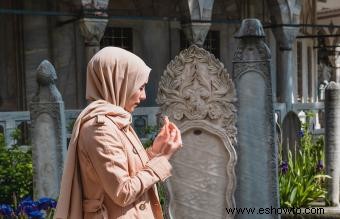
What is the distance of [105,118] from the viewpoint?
2635 millimetres

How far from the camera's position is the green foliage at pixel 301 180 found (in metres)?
7.09

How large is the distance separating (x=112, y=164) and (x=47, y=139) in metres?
3.74

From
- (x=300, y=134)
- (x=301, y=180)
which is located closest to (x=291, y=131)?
→ (x=300, y=134)

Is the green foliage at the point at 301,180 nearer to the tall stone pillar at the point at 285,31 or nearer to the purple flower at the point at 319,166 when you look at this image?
the purple flower at the point at 319,166

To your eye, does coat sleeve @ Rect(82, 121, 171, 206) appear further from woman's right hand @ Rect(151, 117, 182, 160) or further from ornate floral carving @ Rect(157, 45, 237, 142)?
ornate floral carving @ Rect(157, 45, 237, 142)

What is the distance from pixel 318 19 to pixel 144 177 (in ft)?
70.8

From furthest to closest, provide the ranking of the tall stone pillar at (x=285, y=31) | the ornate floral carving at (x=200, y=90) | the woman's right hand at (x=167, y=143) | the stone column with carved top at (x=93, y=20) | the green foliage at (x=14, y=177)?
the tall stone pillar at (x=285, y=31)
the stone column with carved top at (x=93, y=20)
the green foliage at (x=14, y=177)
the ornate floral carving at (x=200, y=90)
the woman's right hand at (x=167, y=143)

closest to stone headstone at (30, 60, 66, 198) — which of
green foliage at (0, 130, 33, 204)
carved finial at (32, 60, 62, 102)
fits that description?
carved finial at (32, 60, 62, 102)

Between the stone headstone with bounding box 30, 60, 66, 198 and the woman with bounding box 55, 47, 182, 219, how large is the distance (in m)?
3.48

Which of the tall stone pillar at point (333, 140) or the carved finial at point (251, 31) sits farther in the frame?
the tall stone pillar at point (333, 140)

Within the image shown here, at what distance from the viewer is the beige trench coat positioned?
2.56 metres

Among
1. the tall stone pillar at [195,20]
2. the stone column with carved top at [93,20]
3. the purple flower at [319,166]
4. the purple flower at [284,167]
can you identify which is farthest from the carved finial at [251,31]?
the tall stone pillar at [195,20]

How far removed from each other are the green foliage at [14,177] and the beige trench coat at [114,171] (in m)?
4.51

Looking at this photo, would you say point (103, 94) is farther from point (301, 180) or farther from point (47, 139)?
point (301, 180)
